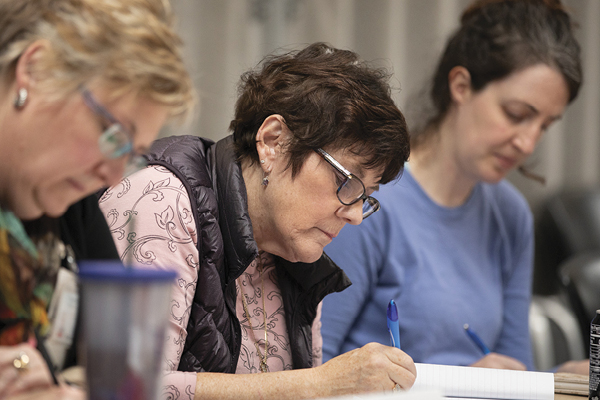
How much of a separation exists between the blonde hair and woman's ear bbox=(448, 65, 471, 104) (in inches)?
54.1

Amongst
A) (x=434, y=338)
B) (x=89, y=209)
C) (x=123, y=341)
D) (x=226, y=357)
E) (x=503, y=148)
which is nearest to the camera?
(x=123, y=341)

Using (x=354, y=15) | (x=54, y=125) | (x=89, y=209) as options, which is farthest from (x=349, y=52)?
(x=354, y=15)

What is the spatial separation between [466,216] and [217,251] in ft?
3.55

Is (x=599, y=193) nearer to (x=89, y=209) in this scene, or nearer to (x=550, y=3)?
(x=550, y=3)

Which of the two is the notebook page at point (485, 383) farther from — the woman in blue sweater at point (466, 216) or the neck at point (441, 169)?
the neck at point (441, 169)

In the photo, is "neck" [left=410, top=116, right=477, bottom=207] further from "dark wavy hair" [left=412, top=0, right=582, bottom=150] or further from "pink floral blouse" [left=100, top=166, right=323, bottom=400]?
"pink floral blouse" [left=100, top=166, right=323, bottom=400]

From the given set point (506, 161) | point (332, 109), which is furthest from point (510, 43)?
point (332, 109)

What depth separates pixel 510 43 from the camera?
6.09 ft

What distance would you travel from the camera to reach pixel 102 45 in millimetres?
704

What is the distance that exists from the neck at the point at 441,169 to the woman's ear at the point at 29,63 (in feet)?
4.75

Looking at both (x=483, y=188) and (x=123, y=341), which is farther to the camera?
(x=483, y=188)

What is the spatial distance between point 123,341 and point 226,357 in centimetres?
61

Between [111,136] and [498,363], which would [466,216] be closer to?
[498,363]

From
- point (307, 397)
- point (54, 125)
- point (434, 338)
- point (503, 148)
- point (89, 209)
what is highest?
point (54, 125)
